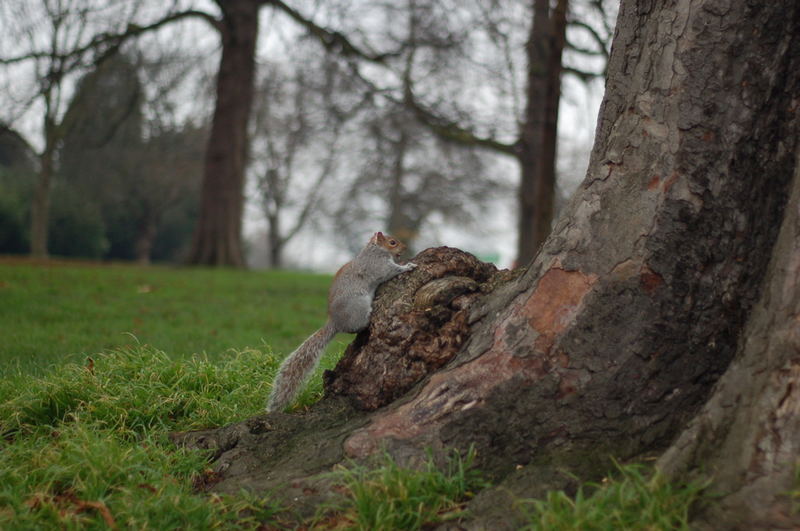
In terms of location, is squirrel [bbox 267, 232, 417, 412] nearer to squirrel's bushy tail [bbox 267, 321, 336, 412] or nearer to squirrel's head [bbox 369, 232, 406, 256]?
squirrel's bushy tail [bbox 267, 321, 336, 412]

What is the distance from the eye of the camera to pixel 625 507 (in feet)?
6.36

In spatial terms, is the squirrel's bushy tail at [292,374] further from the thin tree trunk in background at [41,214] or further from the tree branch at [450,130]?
the thin tree trunk in background at [41,214]

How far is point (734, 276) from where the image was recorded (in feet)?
7.36

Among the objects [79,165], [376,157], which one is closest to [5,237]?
[79,165]

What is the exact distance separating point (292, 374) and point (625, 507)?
153 cm

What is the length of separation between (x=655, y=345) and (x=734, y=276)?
341mm

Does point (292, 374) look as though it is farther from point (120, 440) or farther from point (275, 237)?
point (275, 237)

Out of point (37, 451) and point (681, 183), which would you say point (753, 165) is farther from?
point (37, 451)

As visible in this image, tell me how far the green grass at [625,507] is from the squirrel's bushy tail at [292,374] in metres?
1.27

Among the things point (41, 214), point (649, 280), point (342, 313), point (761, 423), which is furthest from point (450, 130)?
point (41, 214)

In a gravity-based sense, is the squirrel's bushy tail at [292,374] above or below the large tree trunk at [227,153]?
below

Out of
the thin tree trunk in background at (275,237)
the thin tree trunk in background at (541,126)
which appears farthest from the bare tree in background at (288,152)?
A: the thin tree trunk in background at (541,126)

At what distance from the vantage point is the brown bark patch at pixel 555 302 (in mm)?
2354

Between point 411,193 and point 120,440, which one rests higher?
point 411,193
